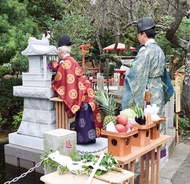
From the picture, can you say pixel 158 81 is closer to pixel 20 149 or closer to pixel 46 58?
pixel 46 58

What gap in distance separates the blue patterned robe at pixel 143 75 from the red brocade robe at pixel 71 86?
1154 millimetres

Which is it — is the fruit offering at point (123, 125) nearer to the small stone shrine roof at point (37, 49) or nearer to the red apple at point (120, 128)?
the red apple at point (120, 128)

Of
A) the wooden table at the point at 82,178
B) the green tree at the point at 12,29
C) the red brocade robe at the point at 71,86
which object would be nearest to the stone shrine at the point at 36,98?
the red brocade robe at the point at 71,86

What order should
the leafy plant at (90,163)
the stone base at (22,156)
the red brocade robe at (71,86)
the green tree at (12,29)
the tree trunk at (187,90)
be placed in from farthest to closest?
the tree trunk at (187,90) → the green tree at (12,29) → the stone base at (22,156) → the red brocade robe at (71,86) → the leafy plant at (90,163)

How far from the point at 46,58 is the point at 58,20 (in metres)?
3.82

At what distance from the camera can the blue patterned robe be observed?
4410 mm

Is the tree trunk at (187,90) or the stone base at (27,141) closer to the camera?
the stone base at (27,141)

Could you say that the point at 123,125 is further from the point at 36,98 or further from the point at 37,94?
the point at 36,98

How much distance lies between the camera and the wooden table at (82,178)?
242cm

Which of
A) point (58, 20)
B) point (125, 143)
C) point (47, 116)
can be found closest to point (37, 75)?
point (47, 116)

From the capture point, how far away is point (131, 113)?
3.37 metres

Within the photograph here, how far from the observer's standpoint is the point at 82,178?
8.16 feet

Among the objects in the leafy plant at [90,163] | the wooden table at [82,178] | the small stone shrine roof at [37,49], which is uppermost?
the small stone shrine roof at [37,49]

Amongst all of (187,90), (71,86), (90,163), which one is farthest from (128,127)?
(187,90)
